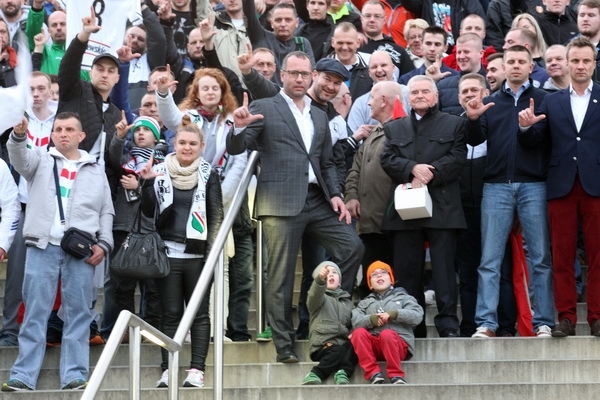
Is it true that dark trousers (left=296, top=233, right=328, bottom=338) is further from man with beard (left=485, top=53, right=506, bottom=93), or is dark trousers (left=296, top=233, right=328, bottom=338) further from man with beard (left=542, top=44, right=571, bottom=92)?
man with beard (left=542, top=44, right=571, bottom=92)

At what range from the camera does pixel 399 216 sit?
10578mm

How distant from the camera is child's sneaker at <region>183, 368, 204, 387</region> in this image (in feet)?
31.2

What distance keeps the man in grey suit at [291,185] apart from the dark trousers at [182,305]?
57 centimetres

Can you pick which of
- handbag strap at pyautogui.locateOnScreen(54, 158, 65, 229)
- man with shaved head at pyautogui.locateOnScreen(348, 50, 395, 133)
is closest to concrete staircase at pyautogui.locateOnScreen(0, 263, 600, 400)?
handbag strap at pyautogui.locateOnScreen(54, 158, 65, 229)

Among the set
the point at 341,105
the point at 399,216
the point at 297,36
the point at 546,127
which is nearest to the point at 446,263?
the point at 399,216

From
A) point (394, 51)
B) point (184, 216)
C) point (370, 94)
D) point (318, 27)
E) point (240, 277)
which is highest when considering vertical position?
point (318, 27)

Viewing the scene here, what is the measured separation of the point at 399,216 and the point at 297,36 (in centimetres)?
407

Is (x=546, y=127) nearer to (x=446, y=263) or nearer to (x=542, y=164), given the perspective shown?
(x=542, y=164)

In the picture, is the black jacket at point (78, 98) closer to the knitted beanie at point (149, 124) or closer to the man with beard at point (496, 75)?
the knitted beanie at point (149, 124)

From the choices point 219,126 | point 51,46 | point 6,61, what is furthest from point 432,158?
point 51,46

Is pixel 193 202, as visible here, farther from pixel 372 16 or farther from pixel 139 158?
pixel 372 16

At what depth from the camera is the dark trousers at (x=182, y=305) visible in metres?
9.67

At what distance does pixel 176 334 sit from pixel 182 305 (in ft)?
7.32

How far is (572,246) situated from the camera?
10.2 meters
